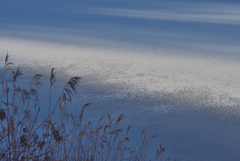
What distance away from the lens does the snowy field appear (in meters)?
1.98

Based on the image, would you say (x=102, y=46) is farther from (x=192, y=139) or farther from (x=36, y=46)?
(x=192, y=139)

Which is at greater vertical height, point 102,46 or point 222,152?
point 102,46

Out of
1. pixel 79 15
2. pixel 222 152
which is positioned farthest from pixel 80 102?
pixel 79 15

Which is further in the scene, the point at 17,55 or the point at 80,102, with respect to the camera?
the point at 17,55

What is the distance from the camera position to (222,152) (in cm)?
173

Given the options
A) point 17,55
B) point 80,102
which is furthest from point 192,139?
point 17,55

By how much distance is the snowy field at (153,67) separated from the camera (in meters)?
1.98

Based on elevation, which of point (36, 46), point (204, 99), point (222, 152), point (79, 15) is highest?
point (79, 15)

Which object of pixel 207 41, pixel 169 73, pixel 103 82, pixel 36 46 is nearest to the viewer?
pixel 103 82

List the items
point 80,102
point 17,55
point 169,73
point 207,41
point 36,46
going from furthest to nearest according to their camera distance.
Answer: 1. point 207,41
2. point 36,46
3. point 17,55
4. point 169,73
5. point 80,102

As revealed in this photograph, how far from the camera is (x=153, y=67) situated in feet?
10.4

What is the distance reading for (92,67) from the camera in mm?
3129

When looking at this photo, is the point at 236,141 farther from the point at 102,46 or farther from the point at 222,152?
the point at 102,46

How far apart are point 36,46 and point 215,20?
11.6 feet
